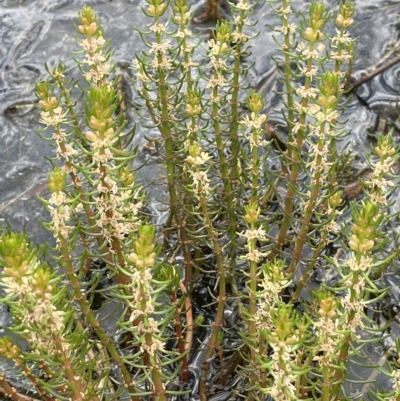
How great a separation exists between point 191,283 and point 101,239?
536mm

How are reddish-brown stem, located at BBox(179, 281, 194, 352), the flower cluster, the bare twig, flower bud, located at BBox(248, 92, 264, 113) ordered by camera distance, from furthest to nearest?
the bare twig
reddish-brown stem, located at BBox(179, 281, 194, 352)
flower bud, located at BBox(248, 92, 264, 113)
the flower cluster

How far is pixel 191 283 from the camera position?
2.95 metres

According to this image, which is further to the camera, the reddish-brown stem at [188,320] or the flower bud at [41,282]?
the reddish-brown stem at [188,320]

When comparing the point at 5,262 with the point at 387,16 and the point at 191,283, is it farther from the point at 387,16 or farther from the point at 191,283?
the point at 387,16

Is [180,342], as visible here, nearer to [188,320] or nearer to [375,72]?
[188,320]

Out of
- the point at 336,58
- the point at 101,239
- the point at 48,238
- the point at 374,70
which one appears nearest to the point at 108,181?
the point at 101,239

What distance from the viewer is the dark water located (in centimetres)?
368

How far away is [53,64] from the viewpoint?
451 cm

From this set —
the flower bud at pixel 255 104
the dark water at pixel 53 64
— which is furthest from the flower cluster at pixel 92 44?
the dark water at pixel 53 64

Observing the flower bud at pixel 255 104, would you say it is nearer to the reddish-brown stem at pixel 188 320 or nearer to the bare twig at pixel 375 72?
the reddish-brown stem at pixel 188 320

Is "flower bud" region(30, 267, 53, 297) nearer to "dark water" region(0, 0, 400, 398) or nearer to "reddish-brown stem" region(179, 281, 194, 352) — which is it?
"reddish-brown stem" region(179, 281, 194, 352)

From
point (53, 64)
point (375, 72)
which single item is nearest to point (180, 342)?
point (375, 72)

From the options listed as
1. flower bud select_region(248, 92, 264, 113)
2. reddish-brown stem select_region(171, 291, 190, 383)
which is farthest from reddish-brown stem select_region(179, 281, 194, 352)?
flower bud select_region(248, 92, 264, 113)

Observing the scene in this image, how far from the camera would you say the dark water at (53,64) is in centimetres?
368
